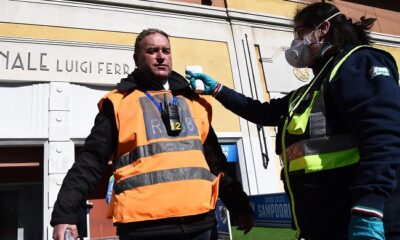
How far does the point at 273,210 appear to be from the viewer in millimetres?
6871

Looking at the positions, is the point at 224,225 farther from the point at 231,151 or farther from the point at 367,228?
the point at 367,228

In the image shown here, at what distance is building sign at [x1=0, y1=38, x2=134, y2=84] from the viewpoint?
827cm

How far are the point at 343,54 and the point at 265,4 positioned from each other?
33.3ft

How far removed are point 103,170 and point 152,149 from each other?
1.07 ft

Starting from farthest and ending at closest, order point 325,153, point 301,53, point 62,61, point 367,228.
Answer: point 62,61, point 301,53, point 325,153, point 367,228

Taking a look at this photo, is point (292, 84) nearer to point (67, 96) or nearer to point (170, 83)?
point (67, 96)

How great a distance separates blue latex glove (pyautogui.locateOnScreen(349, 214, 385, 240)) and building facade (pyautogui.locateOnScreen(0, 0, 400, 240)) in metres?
7.54

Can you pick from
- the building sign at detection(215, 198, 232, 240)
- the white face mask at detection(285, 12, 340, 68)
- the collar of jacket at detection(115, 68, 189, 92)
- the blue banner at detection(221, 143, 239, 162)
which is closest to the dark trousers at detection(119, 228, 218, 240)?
the collar of jacket at detection(115, 68, 189, 92)

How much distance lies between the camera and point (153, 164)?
2.07 m

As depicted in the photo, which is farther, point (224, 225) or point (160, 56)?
point (224, 225)

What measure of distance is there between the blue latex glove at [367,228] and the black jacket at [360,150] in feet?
0.17

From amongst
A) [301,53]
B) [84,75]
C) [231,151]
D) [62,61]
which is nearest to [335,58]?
[301,53]

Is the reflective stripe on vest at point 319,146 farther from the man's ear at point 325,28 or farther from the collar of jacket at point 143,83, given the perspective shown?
the collar of jacket at point 143,83

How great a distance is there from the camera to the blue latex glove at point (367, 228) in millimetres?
1485
